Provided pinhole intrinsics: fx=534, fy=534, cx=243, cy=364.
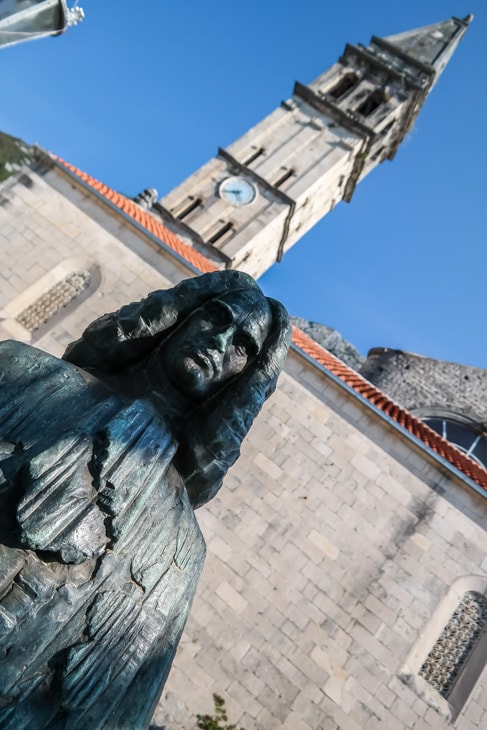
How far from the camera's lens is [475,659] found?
7258 millimetres

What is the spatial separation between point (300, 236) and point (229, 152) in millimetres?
5468

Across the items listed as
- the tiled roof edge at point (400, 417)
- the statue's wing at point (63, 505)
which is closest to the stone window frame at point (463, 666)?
the tiled roof edge at point (400, 417)

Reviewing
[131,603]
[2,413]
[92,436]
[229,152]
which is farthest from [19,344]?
[229,152]

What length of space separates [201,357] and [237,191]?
801 inches

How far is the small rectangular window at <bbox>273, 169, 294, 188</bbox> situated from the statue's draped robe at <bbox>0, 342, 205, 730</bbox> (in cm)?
2112

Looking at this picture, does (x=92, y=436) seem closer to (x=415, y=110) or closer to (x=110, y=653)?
(x=110, y=653)

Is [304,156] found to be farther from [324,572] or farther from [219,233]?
[324,572]

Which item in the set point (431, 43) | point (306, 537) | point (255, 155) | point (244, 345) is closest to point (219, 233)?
point (255, 155)

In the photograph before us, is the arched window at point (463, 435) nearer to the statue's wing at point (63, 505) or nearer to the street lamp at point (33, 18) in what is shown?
the street lamp at point (33, 18)

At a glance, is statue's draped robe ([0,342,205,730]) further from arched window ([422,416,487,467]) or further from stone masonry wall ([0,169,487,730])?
arched window ([422,416,487,467])

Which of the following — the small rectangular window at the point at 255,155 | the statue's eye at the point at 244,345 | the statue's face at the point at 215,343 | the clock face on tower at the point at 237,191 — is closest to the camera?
the statue's face at the point at 215,343

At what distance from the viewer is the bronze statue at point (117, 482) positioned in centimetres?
183

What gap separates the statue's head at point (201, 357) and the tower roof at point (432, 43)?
2931 cm

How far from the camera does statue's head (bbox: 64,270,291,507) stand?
2432mm
